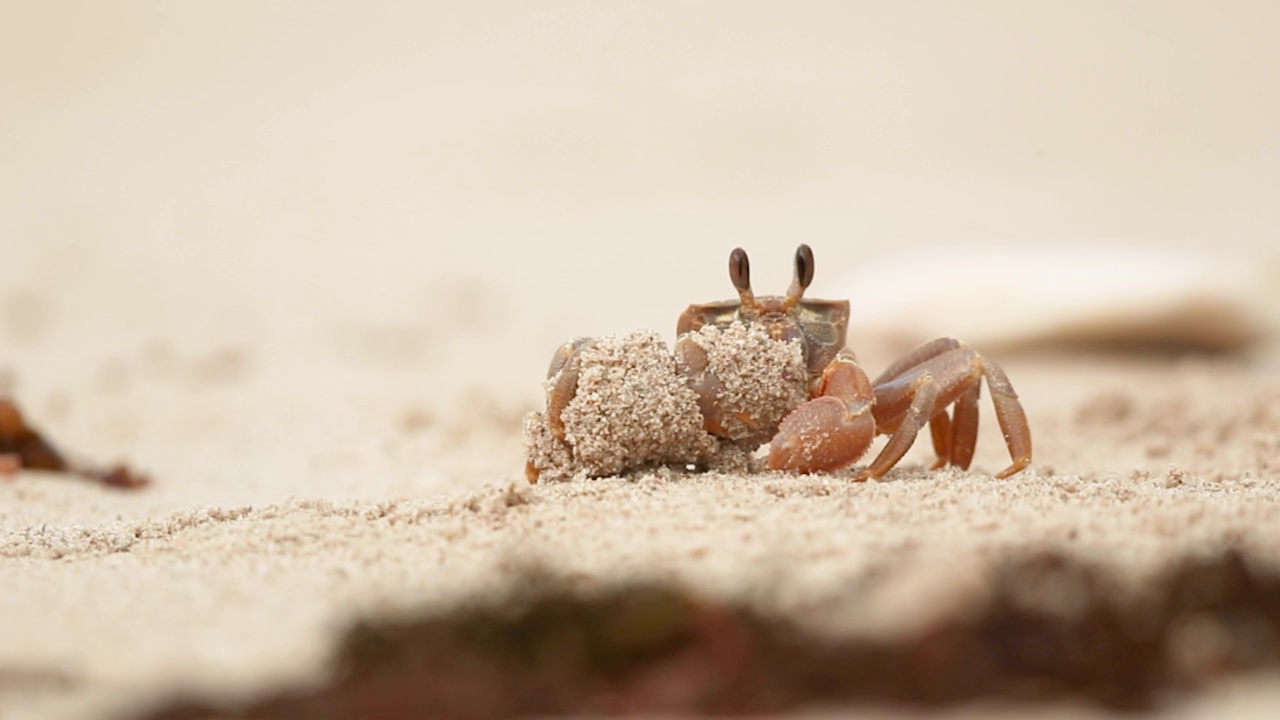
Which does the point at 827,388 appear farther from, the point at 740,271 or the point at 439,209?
the point at 439,209

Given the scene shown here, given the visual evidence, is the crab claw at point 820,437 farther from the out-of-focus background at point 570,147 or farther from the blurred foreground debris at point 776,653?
the out-of-focus background at point 570,147

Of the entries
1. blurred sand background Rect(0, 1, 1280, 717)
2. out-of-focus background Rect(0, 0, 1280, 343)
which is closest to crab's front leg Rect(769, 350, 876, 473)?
blurred sand background Rect(0, 1, 1280, 717)

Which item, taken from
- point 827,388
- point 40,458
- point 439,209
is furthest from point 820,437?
point 439,209

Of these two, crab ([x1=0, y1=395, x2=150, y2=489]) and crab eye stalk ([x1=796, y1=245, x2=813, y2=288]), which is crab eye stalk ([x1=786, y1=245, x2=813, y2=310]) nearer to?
crab eye stalk ([x1=796, y1=245, x2=813, y2=288])

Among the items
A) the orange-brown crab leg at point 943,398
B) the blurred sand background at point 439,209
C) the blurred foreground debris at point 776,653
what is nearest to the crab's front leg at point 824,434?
the orange-brown crab leg at point 943,398

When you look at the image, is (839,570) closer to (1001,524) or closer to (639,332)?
(1001,524)
